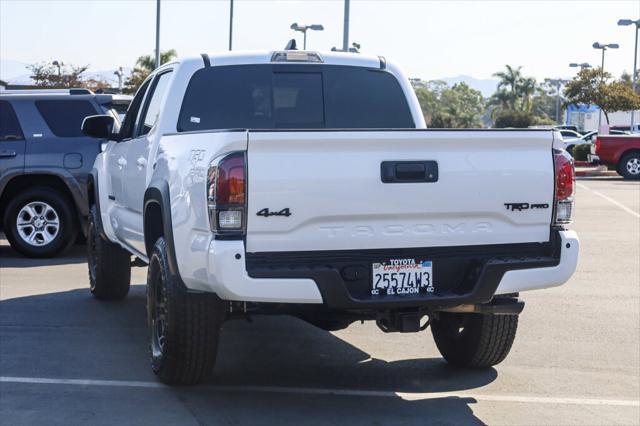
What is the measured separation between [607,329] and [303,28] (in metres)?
40.5

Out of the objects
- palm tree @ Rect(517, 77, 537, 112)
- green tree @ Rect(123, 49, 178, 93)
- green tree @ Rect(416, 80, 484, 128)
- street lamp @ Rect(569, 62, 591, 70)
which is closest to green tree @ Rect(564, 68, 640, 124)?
street lamp @ Rect(569, 62, 591, 70)

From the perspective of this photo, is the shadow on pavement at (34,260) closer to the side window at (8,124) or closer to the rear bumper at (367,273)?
the side window at (8,124)

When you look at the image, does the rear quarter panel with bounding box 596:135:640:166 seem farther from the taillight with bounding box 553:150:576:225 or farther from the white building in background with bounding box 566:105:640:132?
the white building in background with bounding box 566:105:640:132

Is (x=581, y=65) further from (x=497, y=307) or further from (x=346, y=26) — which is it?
(x=497, y=307)

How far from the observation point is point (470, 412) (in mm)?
6191

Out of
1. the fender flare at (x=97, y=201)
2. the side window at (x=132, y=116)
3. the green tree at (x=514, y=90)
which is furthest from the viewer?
the green tree at (x=514, y=90)

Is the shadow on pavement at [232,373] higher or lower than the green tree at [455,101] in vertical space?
lower

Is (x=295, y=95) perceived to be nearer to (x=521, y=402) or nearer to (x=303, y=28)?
(x=521, y=402)

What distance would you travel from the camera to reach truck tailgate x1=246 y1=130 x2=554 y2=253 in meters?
5.64

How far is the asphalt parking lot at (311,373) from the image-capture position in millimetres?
6113

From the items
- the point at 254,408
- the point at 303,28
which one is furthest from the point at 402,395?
the point at 303,28

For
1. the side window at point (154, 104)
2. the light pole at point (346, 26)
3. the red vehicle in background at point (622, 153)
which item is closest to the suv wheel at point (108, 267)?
the side window at point (154, 104)

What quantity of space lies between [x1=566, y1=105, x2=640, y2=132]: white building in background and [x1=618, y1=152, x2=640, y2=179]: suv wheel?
33681 millimetres

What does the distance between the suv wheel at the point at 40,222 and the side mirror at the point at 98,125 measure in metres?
3.90
